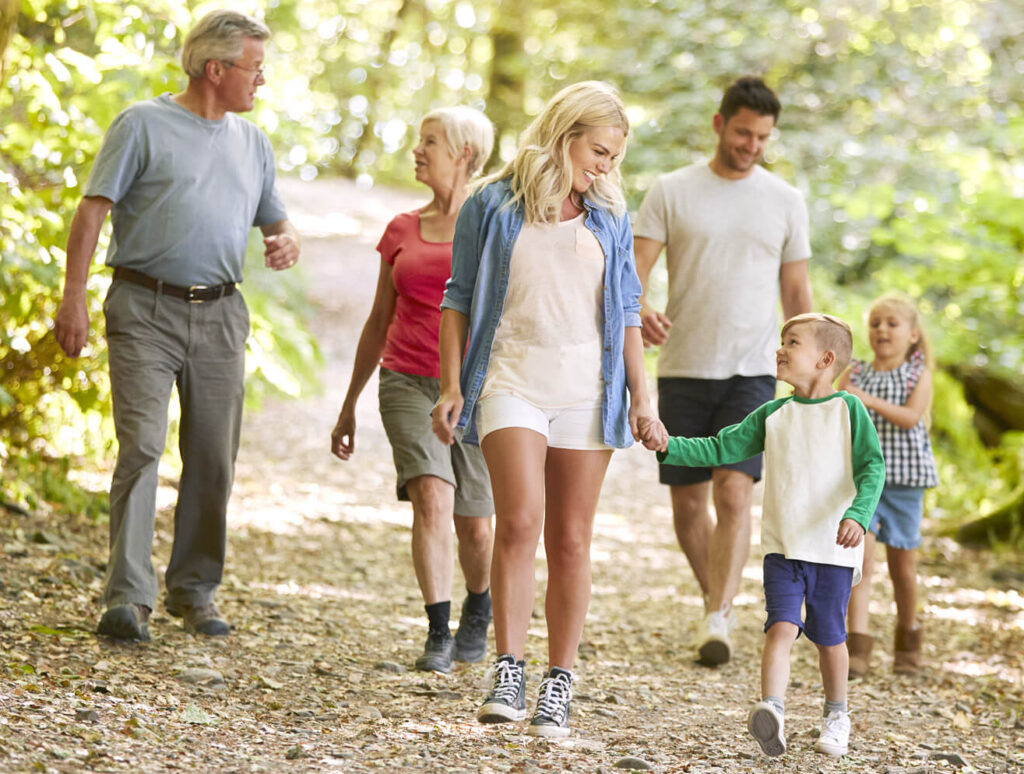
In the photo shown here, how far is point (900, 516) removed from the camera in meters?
5.48

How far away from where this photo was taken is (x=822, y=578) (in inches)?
156

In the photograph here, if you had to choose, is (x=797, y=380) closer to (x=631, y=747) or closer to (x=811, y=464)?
(x=811, y=464)

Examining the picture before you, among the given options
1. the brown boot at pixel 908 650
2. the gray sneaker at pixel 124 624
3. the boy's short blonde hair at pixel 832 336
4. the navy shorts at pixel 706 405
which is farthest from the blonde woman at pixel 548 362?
the brown boot at pixel 908 650

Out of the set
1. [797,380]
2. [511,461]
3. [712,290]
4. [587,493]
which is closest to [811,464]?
[797,380]

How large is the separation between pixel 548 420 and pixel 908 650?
2594mm

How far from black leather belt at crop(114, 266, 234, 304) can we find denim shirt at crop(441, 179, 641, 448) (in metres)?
1.46

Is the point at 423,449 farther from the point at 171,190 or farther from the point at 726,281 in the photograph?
the point at 726,281

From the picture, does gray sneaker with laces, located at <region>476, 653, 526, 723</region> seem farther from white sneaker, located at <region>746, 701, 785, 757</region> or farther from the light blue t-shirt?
the light blue t-shirt

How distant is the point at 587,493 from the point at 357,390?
138cm

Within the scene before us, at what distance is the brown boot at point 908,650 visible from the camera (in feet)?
18.2

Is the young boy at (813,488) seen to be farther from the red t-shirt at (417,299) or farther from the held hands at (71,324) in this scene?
the held hands at (71,324)

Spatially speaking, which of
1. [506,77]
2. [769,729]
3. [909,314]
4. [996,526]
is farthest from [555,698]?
[506,77]

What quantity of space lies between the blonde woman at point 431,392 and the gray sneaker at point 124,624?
3.14 ft

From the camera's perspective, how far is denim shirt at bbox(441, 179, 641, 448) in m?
3.88
